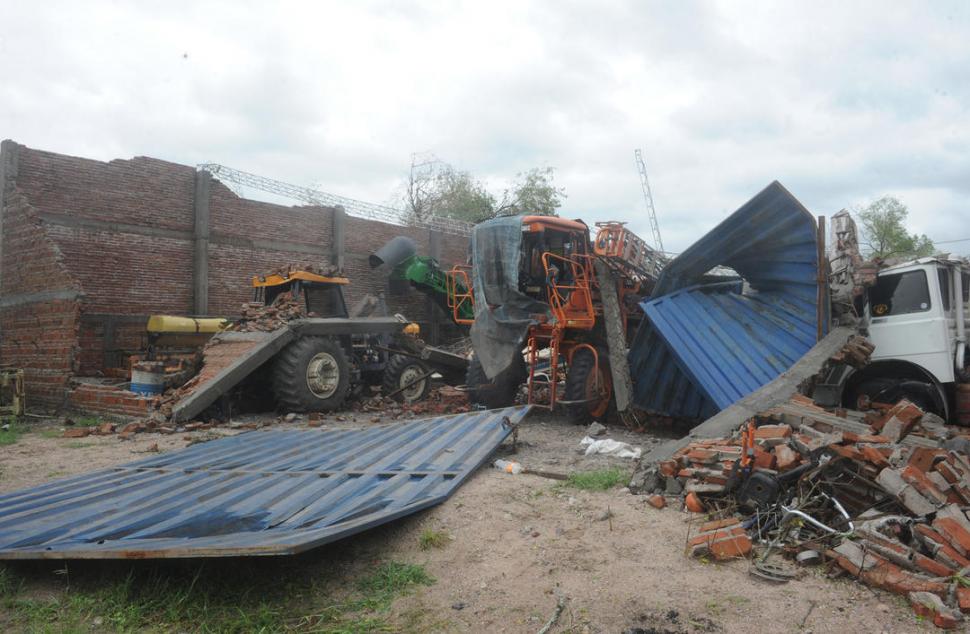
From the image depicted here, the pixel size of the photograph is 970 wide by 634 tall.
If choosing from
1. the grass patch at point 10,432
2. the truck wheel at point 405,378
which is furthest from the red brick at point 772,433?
the grass patch at point 10,432

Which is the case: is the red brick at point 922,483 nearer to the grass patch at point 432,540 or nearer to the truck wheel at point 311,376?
the grass patch at point 432,540

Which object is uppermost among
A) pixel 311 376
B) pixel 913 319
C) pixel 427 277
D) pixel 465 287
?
pixel 427 277

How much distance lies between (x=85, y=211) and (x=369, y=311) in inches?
210

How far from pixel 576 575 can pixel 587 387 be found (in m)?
4.90

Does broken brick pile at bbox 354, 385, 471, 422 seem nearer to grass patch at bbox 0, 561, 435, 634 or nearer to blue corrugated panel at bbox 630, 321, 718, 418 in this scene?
blue corrugated panel at bbox 630, 321, 718, 418

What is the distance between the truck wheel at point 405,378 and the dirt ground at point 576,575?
6.15 m

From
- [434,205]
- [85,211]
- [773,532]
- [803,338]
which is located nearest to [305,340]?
[85,211]

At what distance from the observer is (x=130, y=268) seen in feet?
→ 40.3

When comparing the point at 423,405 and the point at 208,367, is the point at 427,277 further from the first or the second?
the point at 208,367

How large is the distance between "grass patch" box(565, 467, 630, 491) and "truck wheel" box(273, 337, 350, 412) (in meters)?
5.20

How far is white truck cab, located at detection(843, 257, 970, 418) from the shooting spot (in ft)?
23.0

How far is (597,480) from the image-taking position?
15.6 feet

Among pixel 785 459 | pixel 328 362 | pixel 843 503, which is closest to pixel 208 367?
pixel 328 362

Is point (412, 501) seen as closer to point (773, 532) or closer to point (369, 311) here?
point (773, 532)
